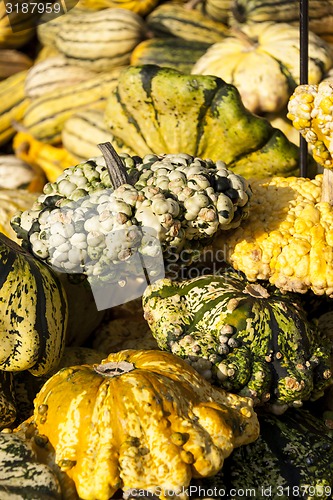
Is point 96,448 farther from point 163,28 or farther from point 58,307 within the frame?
point 163,28

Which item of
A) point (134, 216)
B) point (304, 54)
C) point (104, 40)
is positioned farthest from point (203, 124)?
point (104, 40)

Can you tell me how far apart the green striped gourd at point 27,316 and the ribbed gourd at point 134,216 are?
0.11m

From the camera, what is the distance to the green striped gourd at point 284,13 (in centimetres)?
347

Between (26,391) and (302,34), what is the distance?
148 cm

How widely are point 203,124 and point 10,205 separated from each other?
830 mm

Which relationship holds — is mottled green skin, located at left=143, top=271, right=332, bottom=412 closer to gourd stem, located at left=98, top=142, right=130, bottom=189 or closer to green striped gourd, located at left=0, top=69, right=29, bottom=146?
gourd stem, located at left=98, top=142, right=130, bottom=189

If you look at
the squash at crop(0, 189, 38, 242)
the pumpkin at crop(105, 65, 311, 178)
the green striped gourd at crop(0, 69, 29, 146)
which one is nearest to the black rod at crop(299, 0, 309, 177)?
the pumpkin at crop(105, 65, 311, 178)

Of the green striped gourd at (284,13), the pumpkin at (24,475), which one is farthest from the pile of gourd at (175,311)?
the green striped gourd at (284,13)

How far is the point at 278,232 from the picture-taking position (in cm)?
184

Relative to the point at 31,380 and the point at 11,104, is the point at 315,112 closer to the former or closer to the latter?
the point at 31,380

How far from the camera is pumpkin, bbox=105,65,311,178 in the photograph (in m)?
Result: 2.27

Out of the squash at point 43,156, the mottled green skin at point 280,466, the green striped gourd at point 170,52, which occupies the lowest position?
the squash at point 43,156

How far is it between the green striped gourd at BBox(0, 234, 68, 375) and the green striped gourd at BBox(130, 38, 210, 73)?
79.4 inches

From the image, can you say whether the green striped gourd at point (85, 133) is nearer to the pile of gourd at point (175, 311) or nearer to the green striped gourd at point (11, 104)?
the pile of gourd at point (175, 311)
